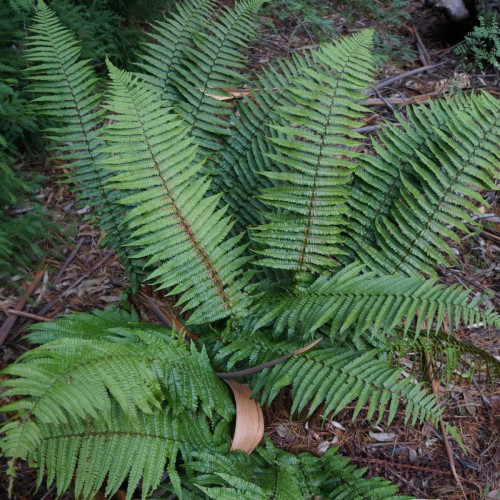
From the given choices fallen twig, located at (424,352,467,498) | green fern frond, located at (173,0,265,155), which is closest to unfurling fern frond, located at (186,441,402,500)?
fallen twig, located at (424,352,467,498)

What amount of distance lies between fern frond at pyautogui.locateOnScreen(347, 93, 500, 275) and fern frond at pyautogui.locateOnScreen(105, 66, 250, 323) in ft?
2.38

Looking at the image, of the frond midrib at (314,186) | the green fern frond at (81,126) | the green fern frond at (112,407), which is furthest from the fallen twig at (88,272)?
the frond midrib at (314,186)

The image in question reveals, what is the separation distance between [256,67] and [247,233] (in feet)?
8.28

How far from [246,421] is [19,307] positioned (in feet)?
6.04

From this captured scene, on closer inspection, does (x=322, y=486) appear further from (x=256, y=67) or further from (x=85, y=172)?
(x=256, y=67)

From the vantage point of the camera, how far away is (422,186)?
99.6 inches

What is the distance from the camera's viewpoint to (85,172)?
2.75 metres

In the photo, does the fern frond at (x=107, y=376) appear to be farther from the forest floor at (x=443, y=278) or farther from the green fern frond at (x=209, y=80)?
the green fern frond at (x=209, y=80)

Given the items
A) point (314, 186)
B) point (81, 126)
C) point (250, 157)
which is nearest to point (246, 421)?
point (314, 186)

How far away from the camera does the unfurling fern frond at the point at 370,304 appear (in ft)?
6.68

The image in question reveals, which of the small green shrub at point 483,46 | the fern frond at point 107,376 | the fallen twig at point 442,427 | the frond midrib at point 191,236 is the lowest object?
the fallen twig at point 442,427

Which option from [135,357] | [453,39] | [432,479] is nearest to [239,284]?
[135,357]

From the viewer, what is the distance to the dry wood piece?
2260mm

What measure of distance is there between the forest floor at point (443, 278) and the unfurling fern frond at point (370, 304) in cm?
38
